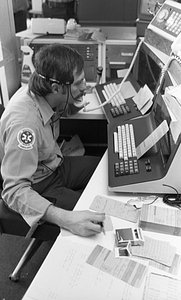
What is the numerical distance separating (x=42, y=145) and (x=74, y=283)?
585mm

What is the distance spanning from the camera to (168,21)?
1.43 meters

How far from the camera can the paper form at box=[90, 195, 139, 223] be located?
916mm

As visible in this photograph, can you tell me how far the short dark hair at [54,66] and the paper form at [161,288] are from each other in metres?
0.79

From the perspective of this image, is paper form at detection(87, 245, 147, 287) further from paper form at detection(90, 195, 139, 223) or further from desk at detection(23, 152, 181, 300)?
paper form at detection(90, 195, 139, 223)

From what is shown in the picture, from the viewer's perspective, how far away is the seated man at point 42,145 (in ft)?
3.12

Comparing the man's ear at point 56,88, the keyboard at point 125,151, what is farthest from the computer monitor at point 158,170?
the man's ear at point 56,88

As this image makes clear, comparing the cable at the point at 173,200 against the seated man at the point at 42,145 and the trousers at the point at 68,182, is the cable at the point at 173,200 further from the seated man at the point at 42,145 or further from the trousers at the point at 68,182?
the trousers at the point at 68,182

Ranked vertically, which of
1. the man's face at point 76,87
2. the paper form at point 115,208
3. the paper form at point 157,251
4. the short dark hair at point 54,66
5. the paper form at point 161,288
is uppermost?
the short dark hair at point 54,66

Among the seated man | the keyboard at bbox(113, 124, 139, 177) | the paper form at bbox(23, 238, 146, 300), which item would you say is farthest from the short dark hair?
the paper form at bbox(23, 238, 146, 300)

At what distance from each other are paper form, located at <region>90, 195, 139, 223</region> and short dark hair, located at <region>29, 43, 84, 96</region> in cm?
50

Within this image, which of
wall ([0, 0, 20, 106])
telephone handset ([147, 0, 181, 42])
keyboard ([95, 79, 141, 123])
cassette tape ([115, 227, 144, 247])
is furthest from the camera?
wall ([0, 0, 20, 106])

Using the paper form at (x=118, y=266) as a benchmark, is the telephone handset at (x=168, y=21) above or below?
above

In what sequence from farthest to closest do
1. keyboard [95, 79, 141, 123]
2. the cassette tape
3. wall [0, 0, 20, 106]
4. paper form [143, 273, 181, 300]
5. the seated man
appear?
wall [0, 0, 20, 106]
keyboard [95, 79, 141, 123]
the seated man
the cassette tape
paper form [143, 273, 181, 300]

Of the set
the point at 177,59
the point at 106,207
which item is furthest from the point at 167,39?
the point at 106,207
